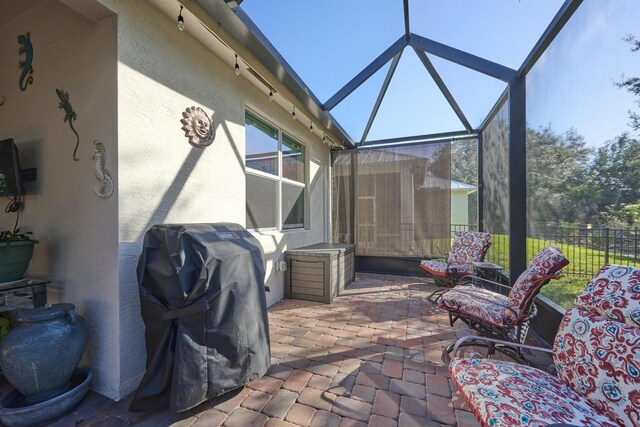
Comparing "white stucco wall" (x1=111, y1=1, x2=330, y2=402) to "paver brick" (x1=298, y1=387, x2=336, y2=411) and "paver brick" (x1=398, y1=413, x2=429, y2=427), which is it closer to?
"paver brick" (x1=298, y1=387, x2=336, y2=411)

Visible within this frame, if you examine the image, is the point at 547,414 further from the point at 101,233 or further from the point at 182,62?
the point at 182,62

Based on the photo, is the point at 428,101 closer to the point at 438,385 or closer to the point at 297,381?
the point at 438,385

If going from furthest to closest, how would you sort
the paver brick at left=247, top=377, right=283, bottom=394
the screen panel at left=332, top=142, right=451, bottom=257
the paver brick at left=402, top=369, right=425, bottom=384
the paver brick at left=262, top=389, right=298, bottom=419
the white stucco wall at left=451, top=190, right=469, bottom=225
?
the white stucco wall at left=451, top=190, right=469, bottom=225
the screen panel at left=332, top=142, right=451, bottom=257
the paver brick at left=402, top=369, right=425, bottom=384
the paver brick at left=247, top=377, right=283, bottom=394
the paver brick at left=262, top=389, right=298, bottom=419

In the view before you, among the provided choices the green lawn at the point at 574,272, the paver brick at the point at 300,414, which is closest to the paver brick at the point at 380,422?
the paver brick at the point at 300,414

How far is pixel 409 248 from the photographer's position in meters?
5.56

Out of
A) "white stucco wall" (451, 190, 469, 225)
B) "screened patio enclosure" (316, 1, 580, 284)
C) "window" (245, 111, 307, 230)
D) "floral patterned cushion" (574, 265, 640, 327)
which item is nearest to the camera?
"floral patterned cushion" (574, 265, 640, 327)

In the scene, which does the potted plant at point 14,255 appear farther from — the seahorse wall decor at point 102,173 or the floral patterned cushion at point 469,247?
the floral patterned cushion at point 469,247

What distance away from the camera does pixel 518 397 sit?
121 cm

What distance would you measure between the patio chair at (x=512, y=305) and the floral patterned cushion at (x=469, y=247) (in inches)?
55.6

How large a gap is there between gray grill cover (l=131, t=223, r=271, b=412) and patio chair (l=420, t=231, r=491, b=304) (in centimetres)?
307

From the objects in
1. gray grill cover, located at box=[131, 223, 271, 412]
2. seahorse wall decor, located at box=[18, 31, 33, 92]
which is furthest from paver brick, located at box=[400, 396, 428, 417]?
seahorse wall decor, located at box=[18, 31, 33, 92]

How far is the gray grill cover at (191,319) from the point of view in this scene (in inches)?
62.7

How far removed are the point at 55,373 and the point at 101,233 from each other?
35.3 inches

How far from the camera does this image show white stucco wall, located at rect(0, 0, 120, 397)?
6.00ft
